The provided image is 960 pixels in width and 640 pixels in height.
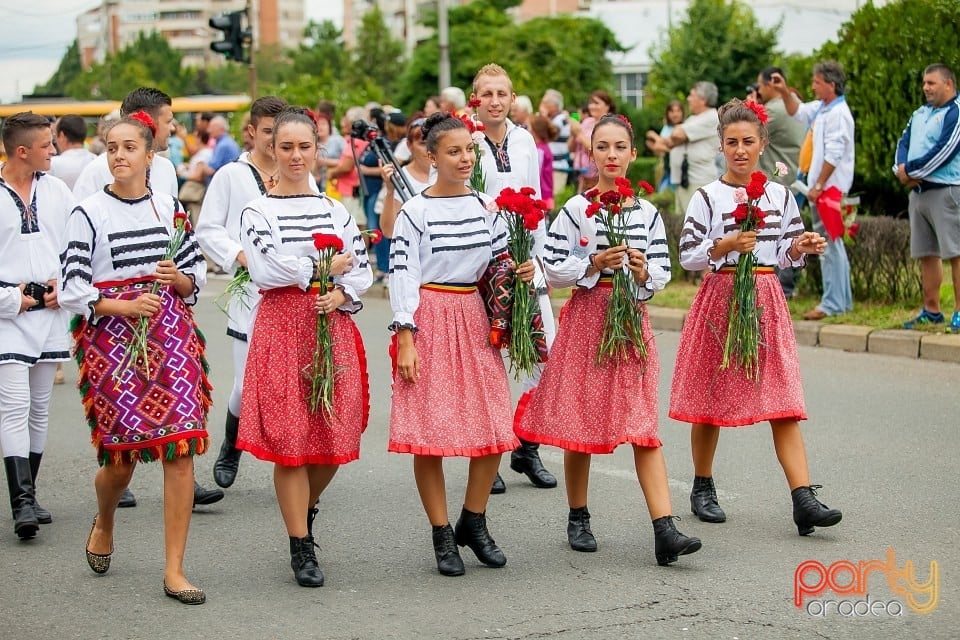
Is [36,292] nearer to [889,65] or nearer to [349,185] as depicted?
[889,65]

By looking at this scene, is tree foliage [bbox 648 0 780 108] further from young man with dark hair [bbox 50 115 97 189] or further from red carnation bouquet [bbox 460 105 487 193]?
red carnation bouquet [bbox 460 105 487 193]

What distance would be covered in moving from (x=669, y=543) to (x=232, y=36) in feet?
64.9

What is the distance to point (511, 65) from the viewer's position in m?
37.5

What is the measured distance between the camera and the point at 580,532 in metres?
6.32

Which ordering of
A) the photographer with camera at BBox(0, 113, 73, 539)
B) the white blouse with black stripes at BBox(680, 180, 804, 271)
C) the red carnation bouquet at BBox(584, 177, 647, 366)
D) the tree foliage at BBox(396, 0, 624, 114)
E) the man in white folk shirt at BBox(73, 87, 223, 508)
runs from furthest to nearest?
the tree foliage at BBox(396, 0, 624, 114) < the man in white folk shirt at BBox(73, 87, 223, 508) < the photographer with camera at BBox(0, 113, 73, 539) < the white blouse with black stripes at BBox(680, 180, 804, 271) < the red carnation bouquet at BBox(584, 177, 647, 366)

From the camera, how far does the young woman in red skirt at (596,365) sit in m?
6.05

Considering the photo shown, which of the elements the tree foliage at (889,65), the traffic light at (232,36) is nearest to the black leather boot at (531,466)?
the tree foliage at (889,65)

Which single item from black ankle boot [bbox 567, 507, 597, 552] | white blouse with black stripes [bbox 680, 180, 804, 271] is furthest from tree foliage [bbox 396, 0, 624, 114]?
black ankle boot [bbox 567, 507, 597, 552]

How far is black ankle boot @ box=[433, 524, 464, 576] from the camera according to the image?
5953 millimetres

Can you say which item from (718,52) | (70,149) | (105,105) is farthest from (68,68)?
(70,149)

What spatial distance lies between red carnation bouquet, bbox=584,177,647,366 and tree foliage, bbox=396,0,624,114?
28.2 meters

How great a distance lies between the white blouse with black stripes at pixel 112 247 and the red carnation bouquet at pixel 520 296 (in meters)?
1.30

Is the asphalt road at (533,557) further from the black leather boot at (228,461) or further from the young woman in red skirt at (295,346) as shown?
the young woman in red skirt at (295,346)

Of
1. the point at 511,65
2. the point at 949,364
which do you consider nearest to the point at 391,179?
the point at 949,364
